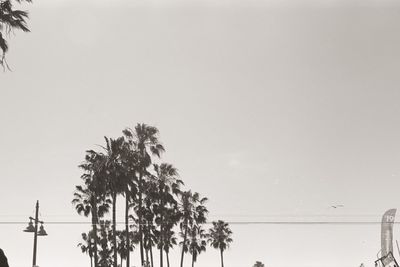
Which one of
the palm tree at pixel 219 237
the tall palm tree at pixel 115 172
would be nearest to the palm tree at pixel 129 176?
the tall palm tree at pixel 115 172

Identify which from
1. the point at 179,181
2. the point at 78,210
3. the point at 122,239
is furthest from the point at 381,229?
the point at 122,239

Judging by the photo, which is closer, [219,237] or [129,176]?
[129,176]

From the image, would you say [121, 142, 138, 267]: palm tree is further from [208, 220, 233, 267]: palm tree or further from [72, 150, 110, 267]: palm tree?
[208, 220, 233, 267]: palm tree

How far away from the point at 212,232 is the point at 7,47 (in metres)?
57.5

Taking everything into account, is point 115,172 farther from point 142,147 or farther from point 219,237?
point 219,237

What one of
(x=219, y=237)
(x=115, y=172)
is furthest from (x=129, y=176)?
(x=219, y=237)

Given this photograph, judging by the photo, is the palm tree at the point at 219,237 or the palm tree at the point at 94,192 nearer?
the palm tree at the point at 94,192

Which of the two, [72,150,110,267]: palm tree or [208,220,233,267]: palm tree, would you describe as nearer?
[72,150,110,267]: palm tree

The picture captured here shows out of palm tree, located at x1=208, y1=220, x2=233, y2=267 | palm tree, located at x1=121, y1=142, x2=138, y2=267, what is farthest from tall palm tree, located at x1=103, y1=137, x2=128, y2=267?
palm tree, located at x1=208, y1=220, x2=233, y2=267

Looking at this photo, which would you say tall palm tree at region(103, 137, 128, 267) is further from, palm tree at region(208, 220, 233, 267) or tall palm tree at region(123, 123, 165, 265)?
palm tree at region(208, 220, 233, 267)

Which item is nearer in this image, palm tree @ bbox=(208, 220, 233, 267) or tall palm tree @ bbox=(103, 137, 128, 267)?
tall palm tree @ bbox=(103, 137, 128, 267)

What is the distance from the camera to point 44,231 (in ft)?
81.1

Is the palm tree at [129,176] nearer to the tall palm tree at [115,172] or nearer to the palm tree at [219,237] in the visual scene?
the tall palm tree at [115,172]

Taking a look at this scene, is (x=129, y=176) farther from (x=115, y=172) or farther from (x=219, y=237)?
(x=219, y=237)
